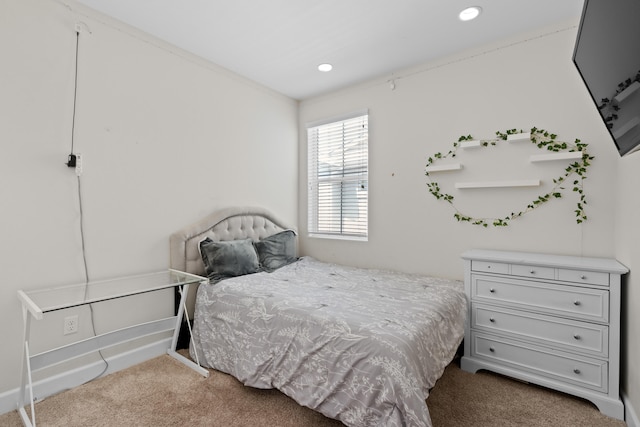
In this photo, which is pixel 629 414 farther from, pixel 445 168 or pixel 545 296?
pixel 445 168

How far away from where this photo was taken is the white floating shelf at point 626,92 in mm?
1100

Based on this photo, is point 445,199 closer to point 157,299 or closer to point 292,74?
point 292,74

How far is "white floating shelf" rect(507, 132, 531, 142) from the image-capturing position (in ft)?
7.90

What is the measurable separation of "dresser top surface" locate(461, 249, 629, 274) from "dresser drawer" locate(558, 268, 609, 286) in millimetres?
43

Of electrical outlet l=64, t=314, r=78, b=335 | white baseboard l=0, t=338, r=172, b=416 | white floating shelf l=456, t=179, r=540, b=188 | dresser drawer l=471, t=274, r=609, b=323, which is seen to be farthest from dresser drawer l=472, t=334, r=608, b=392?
electrical outlet l=64, t=314, r=78, b=335

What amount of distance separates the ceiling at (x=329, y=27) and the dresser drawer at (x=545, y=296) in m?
1.89

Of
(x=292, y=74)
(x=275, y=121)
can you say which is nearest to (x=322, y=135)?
(x=275, y=121)

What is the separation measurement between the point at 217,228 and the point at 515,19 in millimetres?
2920

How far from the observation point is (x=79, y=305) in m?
1.70

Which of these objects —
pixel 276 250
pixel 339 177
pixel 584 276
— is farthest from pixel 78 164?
pixel 584 276

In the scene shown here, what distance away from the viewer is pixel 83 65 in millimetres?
2164

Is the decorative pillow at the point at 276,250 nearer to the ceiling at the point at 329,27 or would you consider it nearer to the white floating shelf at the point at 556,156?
the ceiling at the point at 329,27

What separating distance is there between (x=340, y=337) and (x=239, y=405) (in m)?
0.83

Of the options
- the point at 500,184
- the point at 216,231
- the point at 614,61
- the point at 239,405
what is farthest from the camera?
the point at 216,231
